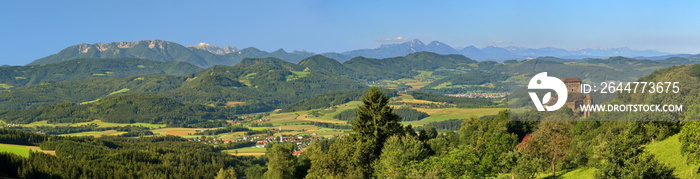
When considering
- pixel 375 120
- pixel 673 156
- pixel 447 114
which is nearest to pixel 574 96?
pixel 673 156

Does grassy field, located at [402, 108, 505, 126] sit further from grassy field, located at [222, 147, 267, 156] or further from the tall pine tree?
the tall pine tree

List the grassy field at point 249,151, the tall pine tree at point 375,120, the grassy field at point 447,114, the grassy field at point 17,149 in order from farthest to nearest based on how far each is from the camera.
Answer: the grassy field at point 447,114
the grassy field at point 249,151
the grassy field at point 17,149
the tall pine tree at point 375,120

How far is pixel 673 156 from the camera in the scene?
29.6 meters

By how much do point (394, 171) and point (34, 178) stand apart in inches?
2627

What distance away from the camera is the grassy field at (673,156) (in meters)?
24.6

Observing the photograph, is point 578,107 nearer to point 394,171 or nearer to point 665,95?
point 665,95

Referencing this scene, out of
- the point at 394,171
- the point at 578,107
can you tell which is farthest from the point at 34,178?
the point at 578,107

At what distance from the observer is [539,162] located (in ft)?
111

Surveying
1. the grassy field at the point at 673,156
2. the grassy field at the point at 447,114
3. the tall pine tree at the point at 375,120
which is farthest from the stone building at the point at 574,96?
the grassy field at the point at 447,114
